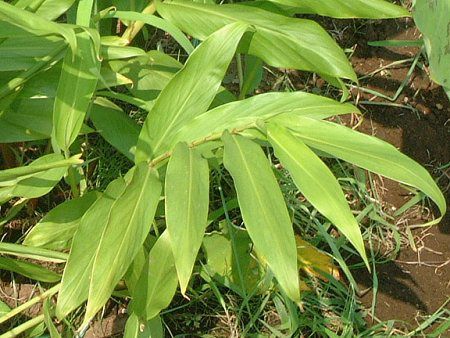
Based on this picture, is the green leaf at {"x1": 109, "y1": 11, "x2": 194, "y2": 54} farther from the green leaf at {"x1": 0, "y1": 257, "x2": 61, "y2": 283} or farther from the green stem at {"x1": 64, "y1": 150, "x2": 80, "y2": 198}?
the green leaf at {"x1": 0, "y1": 257, "x2": 61, "y2": 283}

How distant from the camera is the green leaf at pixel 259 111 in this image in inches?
41.1

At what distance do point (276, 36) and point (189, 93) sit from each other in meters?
0.18

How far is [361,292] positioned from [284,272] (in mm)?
638

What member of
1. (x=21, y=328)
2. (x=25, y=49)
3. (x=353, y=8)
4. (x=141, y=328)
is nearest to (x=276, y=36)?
(x=353, y=8)

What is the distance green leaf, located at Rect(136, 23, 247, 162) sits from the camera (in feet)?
3.54

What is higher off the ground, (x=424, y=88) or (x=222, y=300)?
(x=424, y=88)

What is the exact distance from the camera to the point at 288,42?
3.89ft

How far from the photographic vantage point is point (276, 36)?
119cm

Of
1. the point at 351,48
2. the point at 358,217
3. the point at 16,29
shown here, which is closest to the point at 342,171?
the point at 358,217

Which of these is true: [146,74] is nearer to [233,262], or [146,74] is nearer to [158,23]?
[158,23]

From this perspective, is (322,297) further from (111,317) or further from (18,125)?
(18,125)

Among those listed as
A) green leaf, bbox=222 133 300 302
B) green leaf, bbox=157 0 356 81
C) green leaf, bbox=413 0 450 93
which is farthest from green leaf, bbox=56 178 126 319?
green leaf, bbox=413 0 450 93

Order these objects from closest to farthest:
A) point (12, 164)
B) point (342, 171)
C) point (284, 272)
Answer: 1. point (284, 272)
2. point (12, 164)
3. point (342, 171)

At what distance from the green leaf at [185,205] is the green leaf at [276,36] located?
0.87 ft
